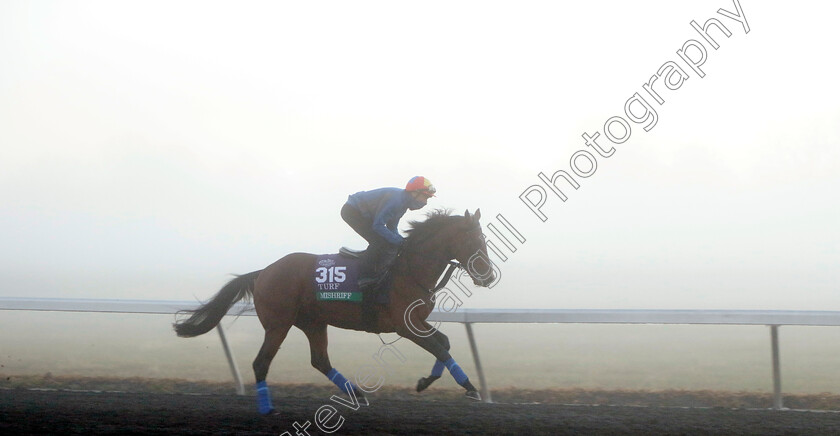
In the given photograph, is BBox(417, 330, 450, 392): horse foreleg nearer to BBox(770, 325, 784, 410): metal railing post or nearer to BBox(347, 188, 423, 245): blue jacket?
BBox(347, 188, 423, 245): blue jacket

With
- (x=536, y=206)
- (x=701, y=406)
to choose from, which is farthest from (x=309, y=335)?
(x=701, y=406)

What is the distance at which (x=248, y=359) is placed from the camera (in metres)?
7.59

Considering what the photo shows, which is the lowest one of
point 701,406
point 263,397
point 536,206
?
point 263,397

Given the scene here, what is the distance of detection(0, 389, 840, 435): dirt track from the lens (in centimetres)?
477

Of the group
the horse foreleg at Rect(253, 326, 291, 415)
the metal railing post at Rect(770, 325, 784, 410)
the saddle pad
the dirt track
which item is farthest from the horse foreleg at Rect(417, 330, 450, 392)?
the metal railing post at Rect(770, 325, 784, 410)

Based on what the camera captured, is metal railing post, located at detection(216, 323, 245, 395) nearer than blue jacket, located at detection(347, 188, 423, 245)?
No

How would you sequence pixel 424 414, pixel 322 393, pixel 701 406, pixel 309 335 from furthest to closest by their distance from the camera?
pixel 322 393 → pixel 309 335 → pixel 701 406 → pixel 424 414

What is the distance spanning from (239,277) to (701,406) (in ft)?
12.4

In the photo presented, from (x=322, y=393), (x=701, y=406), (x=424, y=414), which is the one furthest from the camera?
(x=322, y=393)

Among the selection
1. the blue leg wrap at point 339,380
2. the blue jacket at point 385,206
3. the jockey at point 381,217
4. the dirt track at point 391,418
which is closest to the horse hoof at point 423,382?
the dirt track at point 391,418

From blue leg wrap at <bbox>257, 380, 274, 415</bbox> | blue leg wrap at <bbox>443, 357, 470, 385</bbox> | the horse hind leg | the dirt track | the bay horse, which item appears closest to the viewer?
the dirt track

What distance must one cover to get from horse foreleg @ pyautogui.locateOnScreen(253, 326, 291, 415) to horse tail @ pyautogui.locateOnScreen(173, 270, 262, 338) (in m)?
0.66

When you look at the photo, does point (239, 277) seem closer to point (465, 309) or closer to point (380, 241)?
point (380, 241)

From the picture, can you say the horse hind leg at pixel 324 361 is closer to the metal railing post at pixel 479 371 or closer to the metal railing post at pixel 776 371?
the metal railing post at pixel 479 371
